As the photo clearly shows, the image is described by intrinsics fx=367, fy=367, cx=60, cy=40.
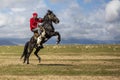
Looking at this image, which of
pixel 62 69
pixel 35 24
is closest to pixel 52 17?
pixel 35 24

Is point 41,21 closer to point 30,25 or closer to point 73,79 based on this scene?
point 30,25

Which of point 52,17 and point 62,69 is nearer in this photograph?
point 62,69

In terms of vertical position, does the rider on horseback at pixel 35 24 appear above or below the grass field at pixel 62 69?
above

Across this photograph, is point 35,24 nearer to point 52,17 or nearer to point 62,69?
point 52,17

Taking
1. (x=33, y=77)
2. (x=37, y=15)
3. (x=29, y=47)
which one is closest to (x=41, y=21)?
(x=37, y=15)

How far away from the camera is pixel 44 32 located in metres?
24.3

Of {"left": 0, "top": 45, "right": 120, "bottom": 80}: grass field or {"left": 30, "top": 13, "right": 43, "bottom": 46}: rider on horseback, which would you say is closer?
{"left": 0, "top": 45, "right": 120, "bottom": 80}: grass field

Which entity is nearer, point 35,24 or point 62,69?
point 62,69

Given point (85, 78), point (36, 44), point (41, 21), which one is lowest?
point (85, 78)

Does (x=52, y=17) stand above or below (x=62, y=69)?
above

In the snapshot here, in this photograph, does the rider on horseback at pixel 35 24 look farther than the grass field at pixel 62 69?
Yes

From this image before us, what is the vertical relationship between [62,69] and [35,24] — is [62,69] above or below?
below

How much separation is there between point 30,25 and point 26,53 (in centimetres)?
271

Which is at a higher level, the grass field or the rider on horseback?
the rider on horseback
